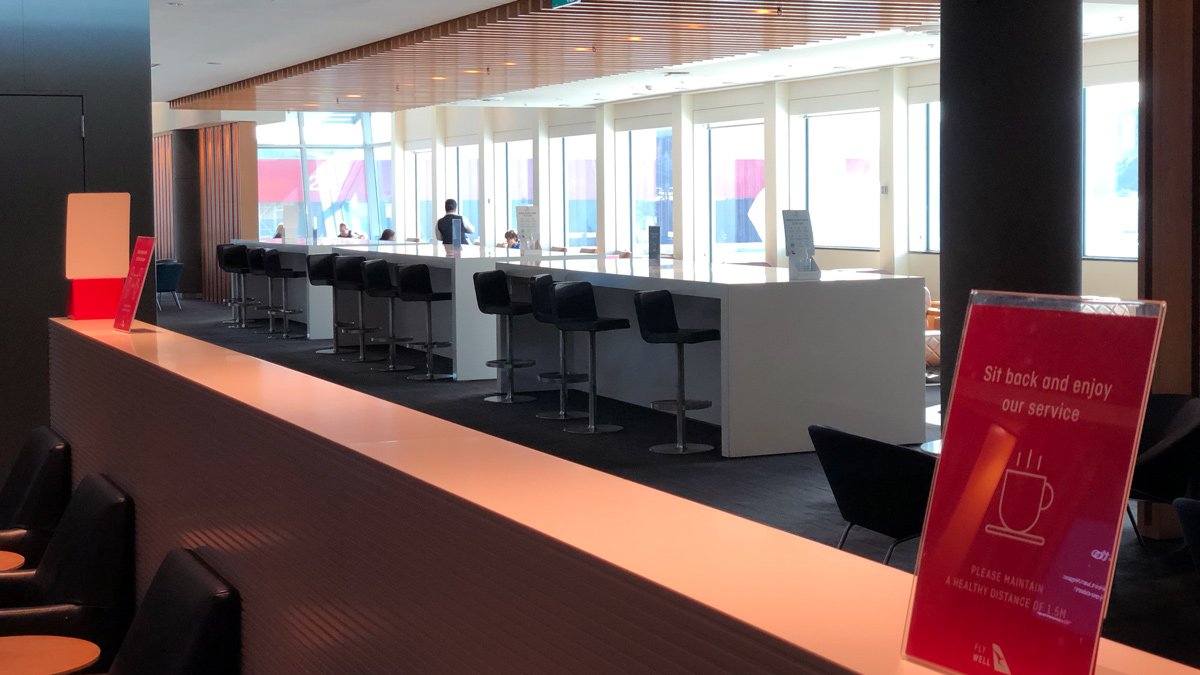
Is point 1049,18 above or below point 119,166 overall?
above

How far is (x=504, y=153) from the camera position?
2502cm

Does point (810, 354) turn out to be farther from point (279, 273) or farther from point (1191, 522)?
point (279, 273)

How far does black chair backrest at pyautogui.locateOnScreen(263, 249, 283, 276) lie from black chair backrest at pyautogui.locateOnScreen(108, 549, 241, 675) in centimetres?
1172

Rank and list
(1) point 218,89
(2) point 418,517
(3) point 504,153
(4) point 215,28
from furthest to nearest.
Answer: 1. (3) point 504,153
2. (1) point 218,89
3. (4) point 215,28
4. (2) point 418,517

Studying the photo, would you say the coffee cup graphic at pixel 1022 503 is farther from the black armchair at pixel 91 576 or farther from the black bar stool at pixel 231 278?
the black bar stool at pixel 231 278

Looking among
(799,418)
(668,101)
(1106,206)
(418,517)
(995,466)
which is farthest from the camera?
(668,101)

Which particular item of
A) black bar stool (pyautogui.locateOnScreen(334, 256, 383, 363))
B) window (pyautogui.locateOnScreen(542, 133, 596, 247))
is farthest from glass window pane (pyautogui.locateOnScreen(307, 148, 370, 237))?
black bar stool (pyautogui.locateOnScreen(334, 256, 383, 363))

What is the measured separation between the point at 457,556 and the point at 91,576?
2.00m

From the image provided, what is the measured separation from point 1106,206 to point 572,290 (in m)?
8.20

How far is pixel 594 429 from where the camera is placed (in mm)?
8250

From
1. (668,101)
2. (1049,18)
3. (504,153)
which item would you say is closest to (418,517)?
(1049,18)

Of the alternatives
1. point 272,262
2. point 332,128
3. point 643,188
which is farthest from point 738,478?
point 332,128

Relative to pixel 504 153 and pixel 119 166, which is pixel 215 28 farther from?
pixel 504 153

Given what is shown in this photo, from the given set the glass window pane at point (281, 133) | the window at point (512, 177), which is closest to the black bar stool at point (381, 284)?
the window at point (512, 177)
